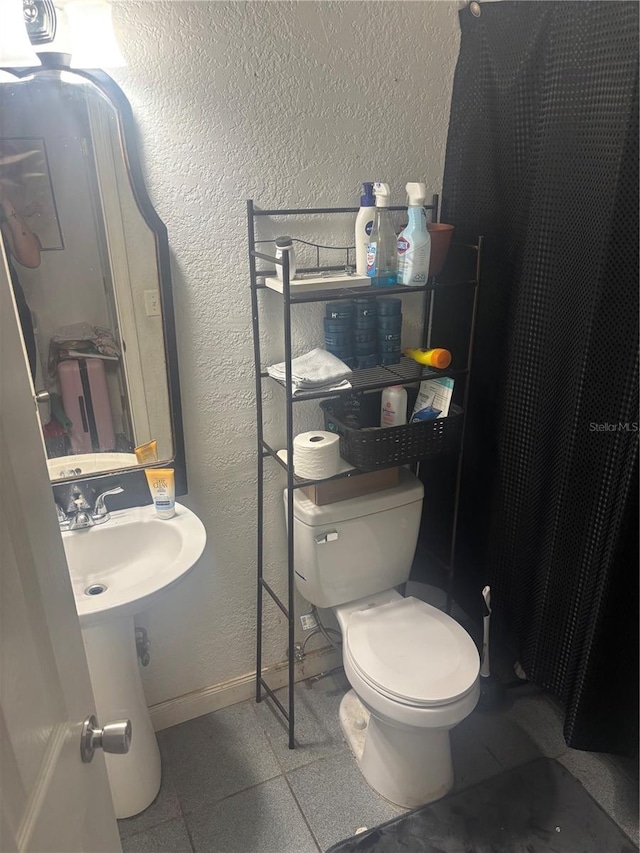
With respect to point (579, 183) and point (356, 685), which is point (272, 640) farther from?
point (579, 183)

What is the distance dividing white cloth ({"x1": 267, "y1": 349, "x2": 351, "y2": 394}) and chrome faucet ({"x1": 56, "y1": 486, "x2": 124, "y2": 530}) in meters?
0.53


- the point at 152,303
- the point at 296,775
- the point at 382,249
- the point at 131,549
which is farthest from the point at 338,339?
the point at 296,775

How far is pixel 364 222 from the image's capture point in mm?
1543

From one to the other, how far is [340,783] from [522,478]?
3.36 ft

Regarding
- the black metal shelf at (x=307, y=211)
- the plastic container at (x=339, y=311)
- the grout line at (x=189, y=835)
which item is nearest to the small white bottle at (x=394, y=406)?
the plastic container at (x=339, y=311)

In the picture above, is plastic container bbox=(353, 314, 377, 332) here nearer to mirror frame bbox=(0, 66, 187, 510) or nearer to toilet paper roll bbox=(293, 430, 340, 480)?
toilet paper roll bbox=(293, 430, 340, 480)

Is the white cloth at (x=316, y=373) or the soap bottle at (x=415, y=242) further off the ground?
the soap bottle at (x=415, y=242)

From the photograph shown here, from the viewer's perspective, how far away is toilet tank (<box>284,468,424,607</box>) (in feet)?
5.63

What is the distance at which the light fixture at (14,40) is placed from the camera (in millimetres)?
1190

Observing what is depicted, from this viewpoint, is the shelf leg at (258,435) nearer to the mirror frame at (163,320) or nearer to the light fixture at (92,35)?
the mirror frame at (163,320)

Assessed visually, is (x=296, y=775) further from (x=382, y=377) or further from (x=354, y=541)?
(x=382, y=377)

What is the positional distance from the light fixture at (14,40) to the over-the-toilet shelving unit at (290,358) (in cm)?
55

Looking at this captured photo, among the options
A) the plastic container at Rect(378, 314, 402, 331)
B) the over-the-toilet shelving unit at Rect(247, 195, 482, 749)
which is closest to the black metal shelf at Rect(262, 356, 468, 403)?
the over-the-toilet shelving unit at Rect(247, 195, 482, 749)

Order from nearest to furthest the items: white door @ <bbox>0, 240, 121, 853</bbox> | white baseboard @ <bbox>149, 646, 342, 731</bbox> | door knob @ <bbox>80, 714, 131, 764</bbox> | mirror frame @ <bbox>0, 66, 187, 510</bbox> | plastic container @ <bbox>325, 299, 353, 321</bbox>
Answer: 1. white door @ <bbox>0, 240, 121, 853</bbox>
2. door knob @ <bbox>80, 714, 131, 764</bbox>
3. mirror frame @ <bbox>0, 66, 187, 510</bbox>
4. plastic container @ <bbox>325, 299, 353, 321</bbox>
5. white baseboard @ <bbox>149, 646, 342, 731</bbox>
